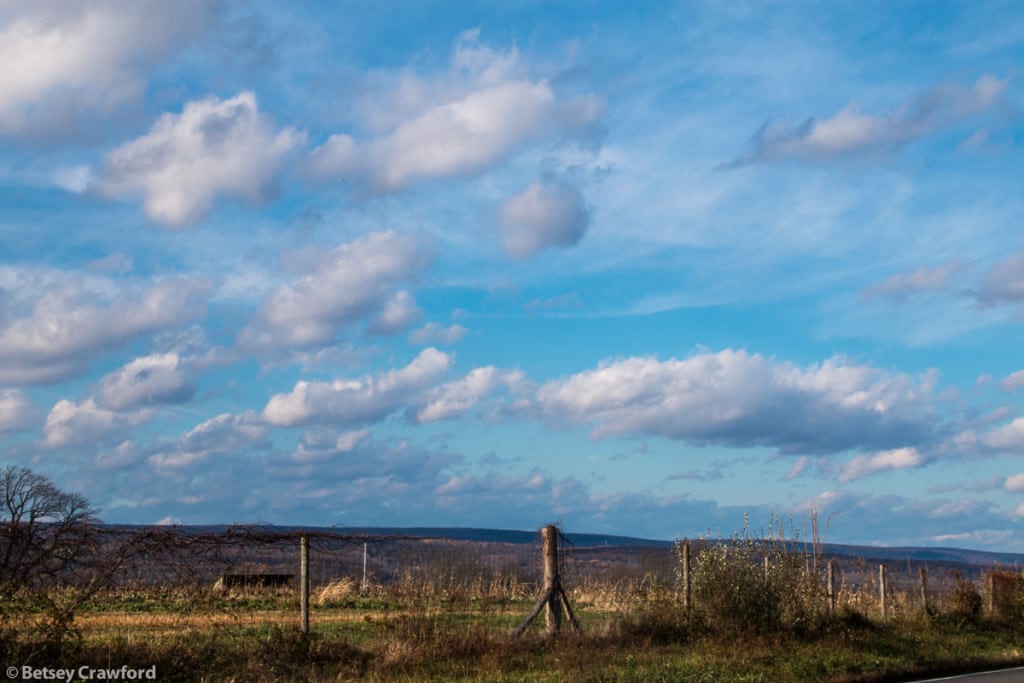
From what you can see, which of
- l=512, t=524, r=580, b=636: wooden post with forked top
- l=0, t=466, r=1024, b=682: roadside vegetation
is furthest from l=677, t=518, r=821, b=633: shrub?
l=512, t=524, r=580, b=636: wooden post with forked top

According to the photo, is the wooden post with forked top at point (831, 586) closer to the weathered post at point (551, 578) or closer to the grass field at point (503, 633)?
the grass field at point (503, 633)

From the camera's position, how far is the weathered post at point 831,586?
1066 inches

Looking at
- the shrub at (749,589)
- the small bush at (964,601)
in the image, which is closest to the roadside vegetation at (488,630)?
the shrub at (749,589)

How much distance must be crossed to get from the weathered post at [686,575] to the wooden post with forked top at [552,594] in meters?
3.24

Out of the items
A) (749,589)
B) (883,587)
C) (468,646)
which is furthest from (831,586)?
(468,646)

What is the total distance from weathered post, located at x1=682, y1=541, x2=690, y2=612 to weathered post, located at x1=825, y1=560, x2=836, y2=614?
4.92m

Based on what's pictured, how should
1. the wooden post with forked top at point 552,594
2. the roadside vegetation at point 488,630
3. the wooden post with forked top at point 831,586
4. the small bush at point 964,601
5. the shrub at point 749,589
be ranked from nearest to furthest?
1. the roadside vegetation at point 488,630
2. the wooden post with forked top at point 552,594
3. the shrub at point 749,589
4. the wooden post with forked top at point 831,586
5. the small bush at point 964,601

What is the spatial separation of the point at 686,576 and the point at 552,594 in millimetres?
4033

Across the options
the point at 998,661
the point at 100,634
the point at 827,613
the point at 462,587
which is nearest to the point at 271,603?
the point at 462,587

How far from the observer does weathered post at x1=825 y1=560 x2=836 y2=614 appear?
27078 mm

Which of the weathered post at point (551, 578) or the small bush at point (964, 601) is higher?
the weathered post at point (551, 578)

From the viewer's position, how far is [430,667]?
58.1 ft

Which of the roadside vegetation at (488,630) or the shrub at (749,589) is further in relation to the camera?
the shrub at (749,589)

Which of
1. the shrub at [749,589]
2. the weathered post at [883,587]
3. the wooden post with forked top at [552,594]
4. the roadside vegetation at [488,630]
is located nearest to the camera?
the roadside vegetation at [488,630]
